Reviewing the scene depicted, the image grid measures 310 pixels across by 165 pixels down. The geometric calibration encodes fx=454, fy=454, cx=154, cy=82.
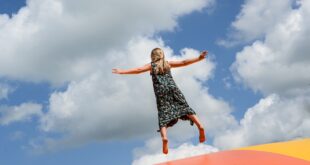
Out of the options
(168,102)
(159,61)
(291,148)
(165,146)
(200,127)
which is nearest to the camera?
(291,148)

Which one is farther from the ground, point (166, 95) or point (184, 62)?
point (184, 62)

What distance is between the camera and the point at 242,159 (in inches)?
171

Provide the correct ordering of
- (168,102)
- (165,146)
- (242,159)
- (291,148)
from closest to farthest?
(242,159) < (291,148) < (165,146) < (168,102)

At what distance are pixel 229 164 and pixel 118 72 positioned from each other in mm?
2161

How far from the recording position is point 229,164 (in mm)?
4172

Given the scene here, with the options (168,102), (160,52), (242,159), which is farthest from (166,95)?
(242,159)

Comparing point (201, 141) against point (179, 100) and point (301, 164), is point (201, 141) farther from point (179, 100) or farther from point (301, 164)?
point (301, 164)

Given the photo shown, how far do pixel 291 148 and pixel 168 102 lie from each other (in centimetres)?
169

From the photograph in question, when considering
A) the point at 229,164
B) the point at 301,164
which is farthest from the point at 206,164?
the point at 301,164

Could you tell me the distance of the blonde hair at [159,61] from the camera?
5840 mm

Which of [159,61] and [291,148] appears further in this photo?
[159,61]

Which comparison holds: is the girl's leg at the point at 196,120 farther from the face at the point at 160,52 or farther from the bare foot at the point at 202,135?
the face at the point at 160,52

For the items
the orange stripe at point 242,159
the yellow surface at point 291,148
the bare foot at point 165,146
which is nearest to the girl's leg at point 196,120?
the bare foot at point 165,146

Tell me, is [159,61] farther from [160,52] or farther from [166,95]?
[166,95]
